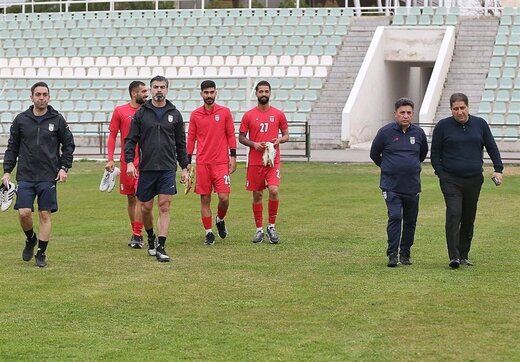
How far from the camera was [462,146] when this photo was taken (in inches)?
490

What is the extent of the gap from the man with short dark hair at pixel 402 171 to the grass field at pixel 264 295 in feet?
1.32

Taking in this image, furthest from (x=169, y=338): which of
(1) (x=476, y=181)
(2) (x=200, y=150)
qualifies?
(2) (x=200, y=150)

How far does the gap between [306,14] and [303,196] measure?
1946 centimetres

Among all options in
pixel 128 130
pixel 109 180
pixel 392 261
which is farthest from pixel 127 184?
pixel 392 261

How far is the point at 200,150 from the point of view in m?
14.6

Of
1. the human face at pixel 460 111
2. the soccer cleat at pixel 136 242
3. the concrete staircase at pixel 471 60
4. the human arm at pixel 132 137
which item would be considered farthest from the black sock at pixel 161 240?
the concrete staircase at pixel 471 60

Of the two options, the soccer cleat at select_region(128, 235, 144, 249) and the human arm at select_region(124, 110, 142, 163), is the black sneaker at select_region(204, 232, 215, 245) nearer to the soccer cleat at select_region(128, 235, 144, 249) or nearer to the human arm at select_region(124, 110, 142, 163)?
the soccer cleat at select_region(128, 235, 144, 249)

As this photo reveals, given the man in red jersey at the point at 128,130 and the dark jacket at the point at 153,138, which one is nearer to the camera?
the dark jacket at the point at 153,138

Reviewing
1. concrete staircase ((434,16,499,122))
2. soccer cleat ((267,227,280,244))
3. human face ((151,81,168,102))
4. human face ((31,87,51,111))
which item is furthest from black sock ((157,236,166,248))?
concrete staircase ((434,16,499,122))

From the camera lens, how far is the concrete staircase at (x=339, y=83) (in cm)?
3403

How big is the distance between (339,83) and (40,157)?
24.2 meters

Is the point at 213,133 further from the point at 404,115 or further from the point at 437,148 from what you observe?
the point at 437,148

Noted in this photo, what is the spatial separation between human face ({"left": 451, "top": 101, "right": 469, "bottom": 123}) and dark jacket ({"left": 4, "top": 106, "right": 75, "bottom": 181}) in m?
3.89

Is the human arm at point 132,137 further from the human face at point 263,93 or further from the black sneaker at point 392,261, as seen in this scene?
the black sneaker at point 392,261
